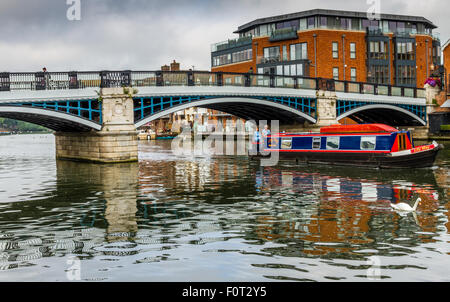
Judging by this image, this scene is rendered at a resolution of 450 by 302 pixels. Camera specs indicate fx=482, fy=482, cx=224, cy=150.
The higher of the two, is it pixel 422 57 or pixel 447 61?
pixel 422 57

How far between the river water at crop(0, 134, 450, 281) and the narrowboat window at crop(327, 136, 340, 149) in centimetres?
624

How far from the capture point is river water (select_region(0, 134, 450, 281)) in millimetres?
7666

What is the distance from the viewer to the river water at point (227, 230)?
767 cm

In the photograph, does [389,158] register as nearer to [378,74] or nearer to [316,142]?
[316,142]

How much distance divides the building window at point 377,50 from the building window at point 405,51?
2.04 m

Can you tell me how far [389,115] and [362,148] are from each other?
3059 centimetres

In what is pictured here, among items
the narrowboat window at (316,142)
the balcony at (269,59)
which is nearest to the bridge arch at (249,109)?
the narrowboat window at (316,142)

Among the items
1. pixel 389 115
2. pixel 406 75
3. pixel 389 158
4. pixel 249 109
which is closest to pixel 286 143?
pixel 389 158

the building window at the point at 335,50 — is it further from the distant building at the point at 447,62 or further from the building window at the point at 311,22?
the distant building at the point at 447,62

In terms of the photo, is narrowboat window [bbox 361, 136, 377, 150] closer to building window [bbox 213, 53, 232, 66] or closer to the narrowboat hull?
the narrowboat hull

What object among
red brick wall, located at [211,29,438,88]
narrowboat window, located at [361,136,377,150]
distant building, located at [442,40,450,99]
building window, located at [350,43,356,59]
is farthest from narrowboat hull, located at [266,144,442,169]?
building window, located at [350,43,356,59]

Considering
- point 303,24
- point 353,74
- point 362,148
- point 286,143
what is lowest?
point 362,148

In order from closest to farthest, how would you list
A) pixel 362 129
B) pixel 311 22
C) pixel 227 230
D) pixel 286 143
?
pixel 227 230
pixel 362 129
pixel 286 143
pixel 311 22

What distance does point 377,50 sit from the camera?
63125 mm
